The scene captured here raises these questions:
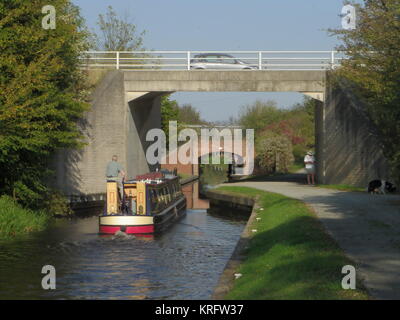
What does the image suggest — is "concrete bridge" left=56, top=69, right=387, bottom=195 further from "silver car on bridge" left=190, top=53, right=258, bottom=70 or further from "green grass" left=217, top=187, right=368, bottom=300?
"green grass" left=217, top=187, right=368, bottom=300

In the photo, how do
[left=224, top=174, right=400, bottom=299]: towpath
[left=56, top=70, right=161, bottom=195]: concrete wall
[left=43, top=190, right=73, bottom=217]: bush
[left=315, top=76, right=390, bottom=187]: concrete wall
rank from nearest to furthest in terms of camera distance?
1. [left=224, top=174, right=400, bottom=299]: towpath
2. [left=43, top=190, right=73, bottom=217]: bush
3. [left=56, top=70, right=161, bottom=195]: concrete wall
4. [left=315, top=76, right=390, bottom=187]: concrete wall

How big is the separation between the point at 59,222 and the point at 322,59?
45.8 ft

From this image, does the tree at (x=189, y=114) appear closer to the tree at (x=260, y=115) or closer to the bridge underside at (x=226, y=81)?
the tree at (x=260, y=115)

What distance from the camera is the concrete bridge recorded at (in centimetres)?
3008

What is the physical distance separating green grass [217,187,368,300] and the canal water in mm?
985

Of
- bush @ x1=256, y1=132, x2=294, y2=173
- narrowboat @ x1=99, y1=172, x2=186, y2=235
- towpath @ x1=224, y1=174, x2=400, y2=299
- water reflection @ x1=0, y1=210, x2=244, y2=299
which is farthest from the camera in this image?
bush @ x1=256, y1=132, x2=294, y2=173

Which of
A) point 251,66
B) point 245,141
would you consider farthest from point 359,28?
point 245,141

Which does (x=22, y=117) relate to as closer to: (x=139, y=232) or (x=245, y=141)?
(x=139, y=232)

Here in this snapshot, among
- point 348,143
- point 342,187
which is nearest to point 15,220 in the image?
point 342,187

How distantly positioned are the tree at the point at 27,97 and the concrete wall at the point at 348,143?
39.5 feet

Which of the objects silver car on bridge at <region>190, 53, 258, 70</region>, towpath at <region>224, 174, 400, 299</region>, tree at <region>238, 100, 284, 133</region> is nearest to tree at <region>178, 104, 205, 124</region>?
tree at <region>238, 100, 284, 133</region>

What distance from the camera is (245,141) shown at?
174 ft

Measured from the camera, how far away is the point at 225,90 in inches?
1207
